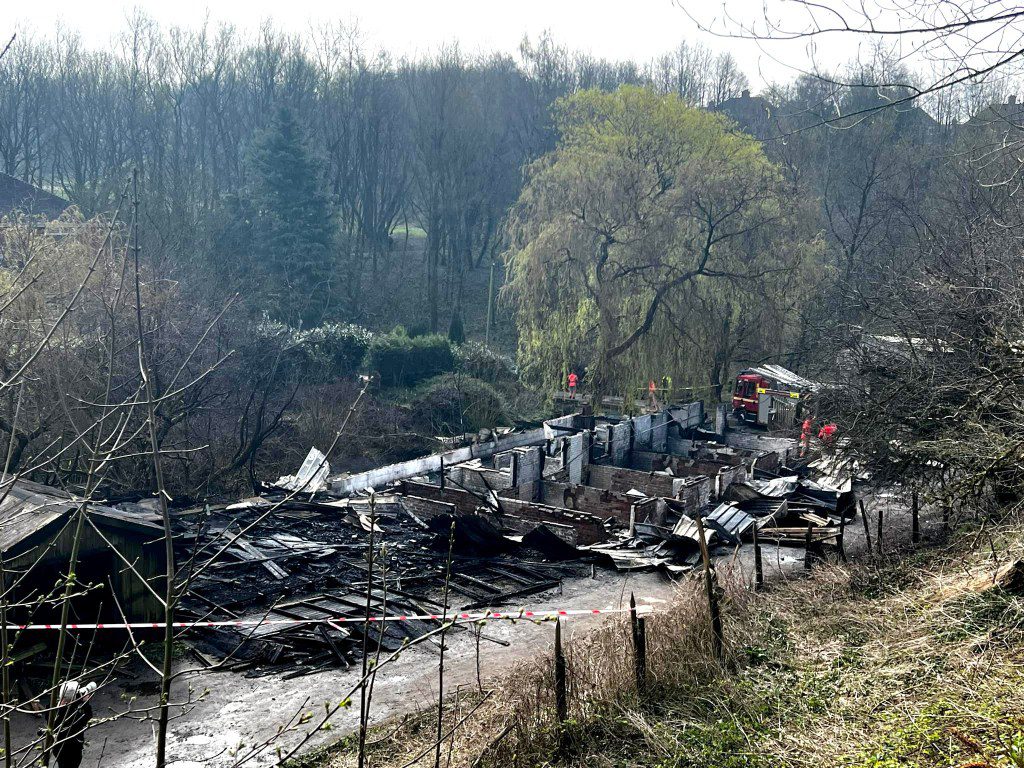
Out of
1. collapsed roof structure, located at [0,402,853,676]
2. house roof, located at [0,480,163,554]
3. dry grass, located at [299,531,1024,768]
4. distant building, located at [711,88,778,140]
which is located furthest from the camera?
distant building, located at [711,88,778,140]

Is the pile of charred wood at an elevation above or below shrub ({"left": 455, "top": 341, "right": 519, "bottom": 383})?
below

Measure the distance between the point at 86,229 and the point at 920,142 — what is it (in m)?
36.5

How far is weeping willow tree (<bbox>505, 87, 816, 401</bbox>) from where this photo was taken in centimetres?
2547

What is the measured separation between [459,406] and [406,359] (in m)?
3.28

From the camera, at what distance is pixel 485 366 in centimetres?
3139

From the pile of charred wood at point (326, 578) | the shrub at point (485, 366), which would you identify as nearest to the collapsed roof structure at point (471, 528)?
the pile of charred wood at point (326, 578)

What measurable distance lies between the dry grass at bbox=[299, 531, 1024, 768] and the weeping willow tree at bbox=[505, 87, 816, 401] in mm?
16640

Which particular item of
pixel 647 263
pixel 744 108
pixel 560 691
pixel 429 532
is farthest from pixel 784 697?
pixel 744 108

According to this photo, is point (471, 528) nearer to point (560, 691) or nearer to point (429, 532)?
point (429, 532)

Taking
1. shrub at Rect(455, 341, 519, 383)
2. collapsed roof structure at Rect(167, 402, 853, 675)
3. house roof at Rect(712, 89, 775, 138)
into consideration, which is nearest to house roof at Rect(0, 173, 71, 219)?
shrub at Rect(455, 341, 519, 383)

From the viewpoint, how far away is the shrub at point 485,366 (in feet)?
102

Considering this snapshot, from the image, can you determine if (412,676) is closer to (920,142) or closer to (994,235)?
(994,235)

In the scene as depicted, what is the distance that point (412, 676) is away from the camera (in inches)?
404

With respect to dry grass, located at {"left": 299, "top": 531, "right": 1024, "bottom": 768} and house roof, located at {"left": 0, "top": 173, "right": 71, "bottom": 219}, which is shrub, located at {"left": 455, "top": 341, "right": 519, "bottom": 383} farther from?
dry grass, located at {"left": 299, "top": 531, "right": 1024, "bottom": 768}
